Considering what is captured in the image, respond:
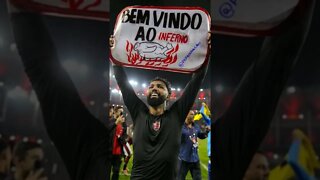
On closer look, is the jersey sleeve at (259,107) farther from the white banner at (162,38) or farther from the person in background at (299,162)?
the white banner at (162,38)

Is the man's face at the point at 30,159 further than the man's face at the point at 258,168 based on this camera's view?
Yes

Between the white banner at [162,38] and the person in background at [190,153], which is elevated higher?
the white banner at [162,38]

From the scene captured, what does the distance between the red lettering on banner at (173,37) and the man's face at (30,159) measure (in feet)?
5.15

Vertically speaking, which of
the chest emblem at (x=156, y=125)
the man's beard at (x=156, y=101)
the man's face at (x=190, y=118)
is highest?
the man's beard at (x=156, y=101)

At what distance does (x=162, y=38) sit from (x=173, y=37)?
0.10 meters

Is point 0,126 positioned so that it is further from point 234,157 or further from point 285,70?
point 285,70

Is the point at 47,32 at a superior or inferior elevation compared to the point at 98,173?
superior

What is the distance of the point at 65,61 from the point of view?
3037 millimetres

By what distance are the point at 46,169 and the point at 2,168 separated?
1.38 feet

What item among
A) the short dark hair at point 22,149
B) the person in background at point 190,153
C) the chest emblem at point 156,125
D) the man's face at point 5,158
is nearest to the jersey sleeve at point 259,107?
the person in background at point 190,153

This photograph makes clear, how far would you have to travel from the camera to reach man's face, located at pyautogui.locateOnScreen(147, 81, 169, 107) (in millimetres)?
2895

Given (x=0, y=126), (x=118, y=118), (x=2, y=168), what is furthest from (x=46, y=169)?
(x=118, y=118)

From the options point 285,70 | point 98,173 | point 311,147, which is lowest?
point 98,173

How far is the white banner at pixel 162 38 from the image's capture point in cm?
288
